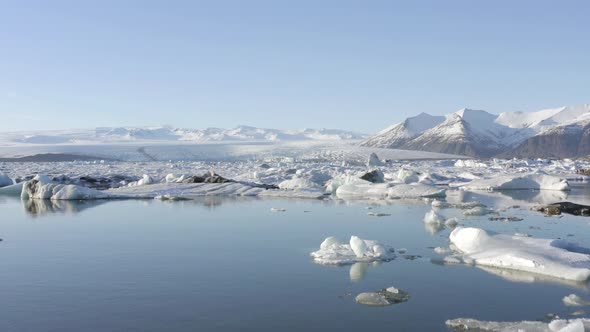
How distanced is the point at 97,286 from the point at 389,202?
42.1 feet

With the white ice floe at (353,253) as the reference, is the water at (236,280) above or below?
below

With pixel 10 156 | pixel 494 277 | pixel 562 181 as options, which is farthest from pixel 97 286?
pixel 10 156

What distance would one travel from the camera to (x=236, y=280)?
7.64 meters

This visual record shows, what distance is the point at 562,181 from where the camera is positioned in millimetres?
24906

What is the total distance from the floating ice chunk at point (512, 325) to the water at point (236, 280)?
0.21 metres

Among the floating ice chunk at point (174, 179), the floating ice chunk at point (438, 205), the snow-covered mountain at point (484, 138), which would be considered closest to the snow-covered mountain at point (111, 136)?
the snow-covered mountain at point (484, 138)

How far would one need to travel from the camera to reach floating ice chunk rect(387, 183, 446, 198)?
2012cm

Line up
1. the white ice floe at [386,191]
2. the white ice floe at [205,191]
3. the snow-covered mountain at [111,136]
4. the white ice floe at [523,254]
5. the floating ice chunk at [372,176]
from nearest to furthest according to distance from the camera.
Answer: the white ice floe at [523,254]
the white ice floe at [386,191]
the white ice floe at [205,191]
the floating ice chunk at [372,176]
the snow-covered mountain at [111,136]

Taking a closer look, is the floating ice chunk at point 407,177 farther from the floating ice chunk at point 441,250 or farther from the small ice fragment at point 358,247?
the small ice fragment at point 358,247

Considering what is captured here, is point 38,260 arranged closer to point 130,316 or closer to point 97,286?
point 97,286

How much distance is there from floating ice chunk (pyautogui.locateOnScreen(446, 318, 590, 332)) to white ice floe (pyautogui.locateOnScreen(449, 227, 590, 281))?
84.4 inches

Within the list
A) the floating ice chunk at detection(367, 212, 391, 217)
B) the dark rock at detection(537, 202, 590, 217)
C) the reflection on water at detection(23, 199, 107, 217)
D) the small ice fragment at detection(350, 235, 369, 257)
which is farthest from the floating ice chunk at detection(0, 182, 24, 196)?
the dark rock at detection(537, 202, 590, 217)

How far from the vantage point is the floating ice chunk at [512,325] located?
548 centimetres

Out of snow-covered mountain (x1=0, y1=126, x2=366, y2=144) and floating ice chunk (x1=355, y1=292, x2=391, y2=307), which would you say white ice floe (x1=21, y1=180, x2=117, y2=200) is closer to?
floating ice chunk (x1=355, y1=292, x2=391, y2=307)
